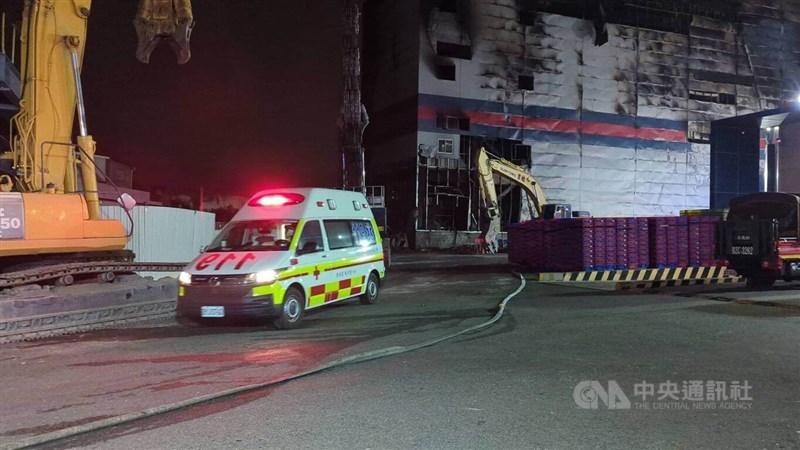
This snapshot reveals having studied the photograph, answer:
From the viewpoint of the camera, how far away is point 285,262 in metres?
8.33

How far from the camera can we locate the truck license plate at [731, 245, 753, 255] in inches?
524

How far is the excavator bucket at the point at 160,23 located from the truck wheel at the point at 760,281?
45.5 feet

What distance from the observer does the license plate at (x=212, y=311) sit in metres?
8.00

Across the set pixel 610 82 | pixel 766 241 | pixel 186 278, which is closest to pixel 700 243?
pixel 766 241

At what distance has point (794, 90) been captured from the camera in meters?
40.0

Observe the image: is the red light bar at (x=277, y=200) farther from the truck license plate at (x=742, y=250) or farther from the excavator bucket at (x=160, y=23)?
the truck license plate at (x=742, y=250)

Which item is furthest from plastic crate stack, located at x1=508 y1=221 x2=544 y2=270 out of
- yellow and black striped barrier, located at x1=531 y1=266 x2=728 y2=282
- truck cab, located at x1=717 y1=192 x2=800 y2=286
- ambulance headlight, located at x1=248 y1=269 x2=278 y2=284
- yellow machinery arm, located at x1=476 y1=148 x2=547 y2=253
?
ambulance headlight, located at x1=248 y1=269 x2=278 y2=284

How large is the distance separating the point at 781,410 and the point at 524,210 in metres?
30.1

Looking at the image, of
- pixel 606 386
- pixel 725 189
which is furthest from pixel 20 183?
pixel 725 189

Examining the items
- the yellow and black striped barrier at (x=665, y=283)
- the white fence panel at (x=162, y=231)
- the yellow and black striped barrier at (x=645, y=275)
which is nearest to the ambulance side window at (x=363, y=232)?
the white fence panel at (x=162, y=231)

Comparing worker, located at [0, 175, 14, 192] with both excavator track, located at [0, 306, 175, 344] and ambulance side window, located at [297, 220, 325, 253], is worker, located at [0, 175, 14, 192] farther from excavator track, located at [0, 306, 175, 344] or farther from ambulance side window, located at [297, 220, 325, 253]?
ambulance side window, located at [297, 220, 325, 253]

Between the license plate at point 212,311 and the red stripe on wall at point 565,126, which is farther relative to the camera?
the red stripe on wall at point 565,126

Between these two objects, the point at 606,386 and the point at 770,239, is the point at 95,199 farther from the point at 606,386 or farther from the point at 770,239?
the point at 770,239

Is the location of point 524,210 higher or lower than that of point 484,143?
lower
